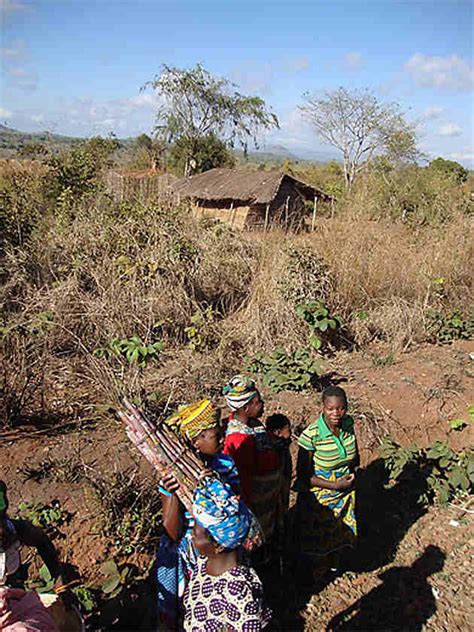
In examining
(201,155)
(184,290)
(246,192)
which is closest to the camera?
(184,290)

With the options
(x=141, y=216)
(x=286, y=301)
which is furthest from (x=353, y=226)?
(x=141, y=216)

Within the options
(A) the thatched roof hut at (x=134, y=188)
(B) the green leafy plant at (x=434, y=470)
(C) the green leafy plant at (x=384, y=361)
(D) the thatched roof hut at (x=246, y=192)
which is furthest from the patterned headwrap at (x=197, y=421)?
(D) the thatched roof hut at (x=246, y=192)

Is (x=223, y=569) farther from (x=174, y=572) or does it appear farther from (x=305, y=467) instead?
(x=305, y=467)

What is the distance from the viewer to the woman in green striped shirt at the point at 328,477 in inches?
119

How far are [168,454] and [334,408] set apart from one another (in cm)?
115

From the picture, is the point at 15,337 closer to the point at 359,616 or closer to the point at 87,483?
the point at 87,483

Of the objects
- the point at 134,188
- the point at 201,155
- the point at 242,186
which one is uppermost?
the point at 201,155

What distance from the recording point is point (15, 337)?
14.9 feet

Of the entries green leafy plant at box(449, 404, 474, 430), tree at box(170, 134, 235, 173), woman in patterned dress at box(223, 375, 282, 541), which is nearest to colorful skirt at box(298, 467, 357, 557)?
woman in patterned dress at box(223, 375, 282, 541)

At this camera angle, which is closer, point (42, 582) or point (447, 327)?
point (42, 582)

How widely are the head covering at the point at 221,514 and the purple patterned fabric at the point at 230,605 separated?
0.15 meters

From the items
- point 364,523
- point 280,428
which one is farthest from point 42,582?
point 364,523

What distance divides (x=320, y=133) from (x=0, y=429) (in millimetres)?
33372

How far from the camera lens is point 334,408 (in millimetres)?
2967
